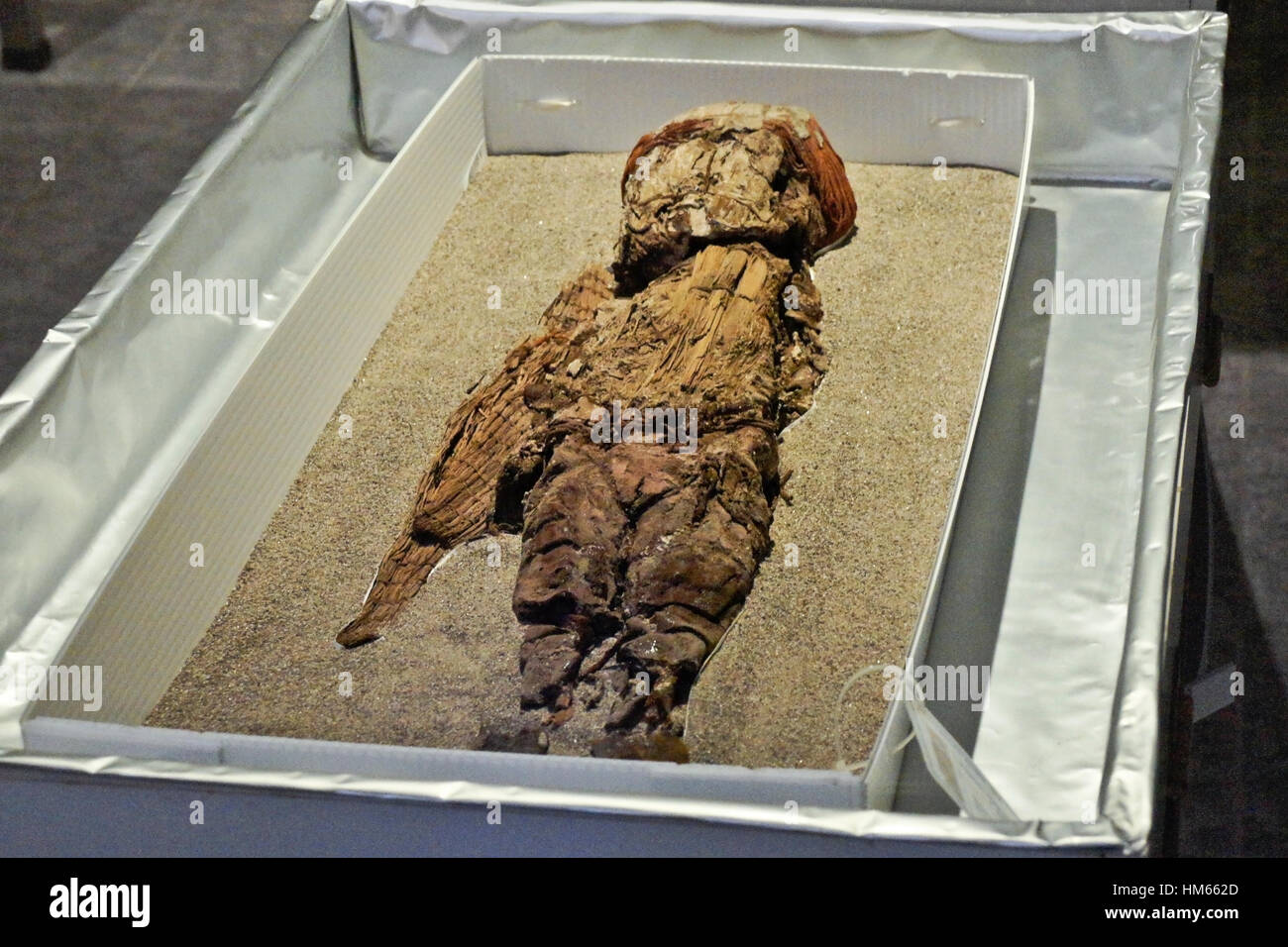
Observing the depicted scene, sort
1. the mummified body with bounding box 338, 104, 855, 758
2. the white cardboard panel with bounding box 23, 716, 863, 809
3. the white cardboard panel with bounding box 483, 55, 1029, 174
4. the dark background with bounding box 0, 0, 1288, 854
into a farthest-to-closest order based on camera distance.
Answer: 1. the white cardboard panel with bounding box 483, 55, 1029, 174
2. the dark background with bounding box 0, 0, 1288, 854
3. the mummified body with bounding box 338, 104, 855, 758
4. the white cardboard panel with bounding box 23, 716, 863, 809

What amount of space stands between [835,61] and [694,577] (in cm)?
192

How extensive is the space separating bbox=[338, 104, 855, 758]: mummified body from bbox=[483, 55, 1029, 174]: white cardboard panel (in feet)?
0.86

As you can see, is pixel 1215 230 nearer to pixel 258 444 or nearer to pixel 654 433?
pixel 654 433

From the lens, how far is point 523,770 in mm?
1945

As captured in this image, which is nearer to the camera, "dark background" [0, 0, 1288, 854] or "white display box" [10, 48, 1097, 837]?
"white display box" [10, 48, 1097, 837]

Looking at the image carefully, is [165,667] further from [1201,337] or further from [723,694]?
[1201,337]

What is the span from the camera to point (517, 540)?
258 cm

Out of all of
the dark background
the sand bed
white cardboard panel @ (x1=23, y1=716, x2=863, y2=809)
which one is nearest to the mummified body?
the sand bed

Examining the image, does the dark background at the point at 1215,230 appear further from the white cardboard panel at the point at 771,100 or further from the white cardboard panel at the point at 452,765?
the white cardboard panel at the point at 452,765

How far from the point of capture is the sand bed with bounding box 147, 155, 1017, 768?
2250 millimetres

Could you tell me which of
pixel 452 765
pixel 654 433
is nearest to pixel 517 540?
pixel 654 433

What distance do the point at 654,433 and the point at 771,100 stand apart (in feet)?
4.56

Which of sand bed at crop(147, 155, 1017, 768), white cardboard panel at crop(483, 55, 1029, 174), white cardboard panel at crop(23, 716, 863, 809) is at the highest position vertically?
white cardboard panel at crop(483, 55, 1029, 174)

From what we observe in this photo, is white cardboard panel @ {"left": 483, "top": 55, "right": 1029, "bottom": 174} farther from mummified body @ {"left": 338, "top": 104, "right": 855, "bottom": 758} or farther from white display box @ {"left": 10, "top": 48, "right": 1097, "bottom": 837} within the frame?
mummified body @ {"left": 338, "top": 104, "right": 855, "bottom": 758}
